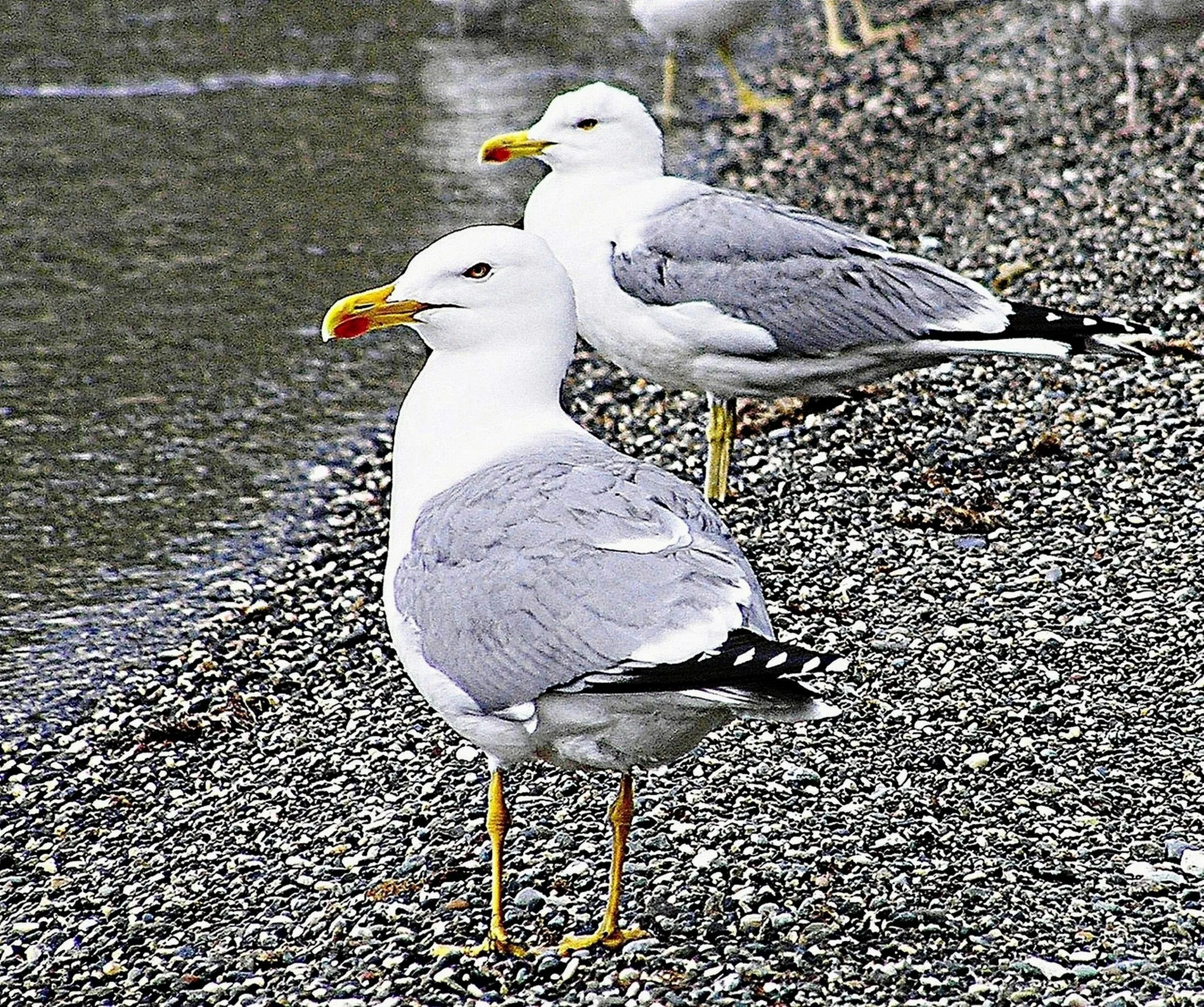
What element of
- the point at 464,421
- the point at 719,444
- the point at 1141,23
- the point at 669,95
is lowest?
the point at 719,444

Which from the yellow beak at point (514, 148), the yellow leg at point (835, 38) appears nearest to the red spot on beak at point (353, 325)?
the yellow beak at point (514, 148)

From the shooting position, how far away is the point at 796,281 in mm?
5570

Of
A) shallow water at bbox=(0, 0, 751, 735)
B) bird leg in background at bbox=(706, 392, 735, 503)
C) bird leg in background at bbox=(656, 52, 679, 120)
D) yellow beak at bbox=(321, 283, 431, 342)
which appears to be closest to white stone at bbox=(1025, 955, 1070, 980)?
yellow beak at bbox=(321, 283, 431, 342)

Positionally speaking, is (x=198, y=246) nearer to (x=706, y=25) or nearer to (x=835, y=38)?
(x=706, y=25)

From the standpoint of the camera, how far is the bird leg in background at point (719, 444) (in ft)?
19.4

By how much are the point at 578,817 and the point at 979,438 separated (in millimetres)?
2617

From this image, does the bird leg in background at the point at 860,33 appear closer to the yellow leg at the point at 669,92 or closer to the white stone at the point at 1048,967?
the yellow leg at the point at 669,92

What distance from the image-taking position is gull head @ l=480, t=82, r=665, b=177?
5.97 m

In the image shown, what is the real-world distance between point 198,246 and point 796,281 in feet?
14.8

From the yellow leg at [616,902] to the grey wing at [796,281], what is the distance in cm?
224

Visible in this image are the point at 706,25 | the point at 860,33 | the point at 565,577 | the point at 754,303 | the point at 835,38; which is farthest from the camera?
the point at 860,33

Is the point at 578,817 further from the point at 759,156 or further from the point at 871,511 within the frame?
the point at 759,156

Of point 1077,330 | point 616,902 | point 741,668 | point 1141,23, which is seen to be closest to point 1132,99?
point 1141,23

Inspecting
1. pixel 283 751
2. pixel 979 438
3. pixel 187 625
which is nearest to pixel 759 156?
pixel 979 438
